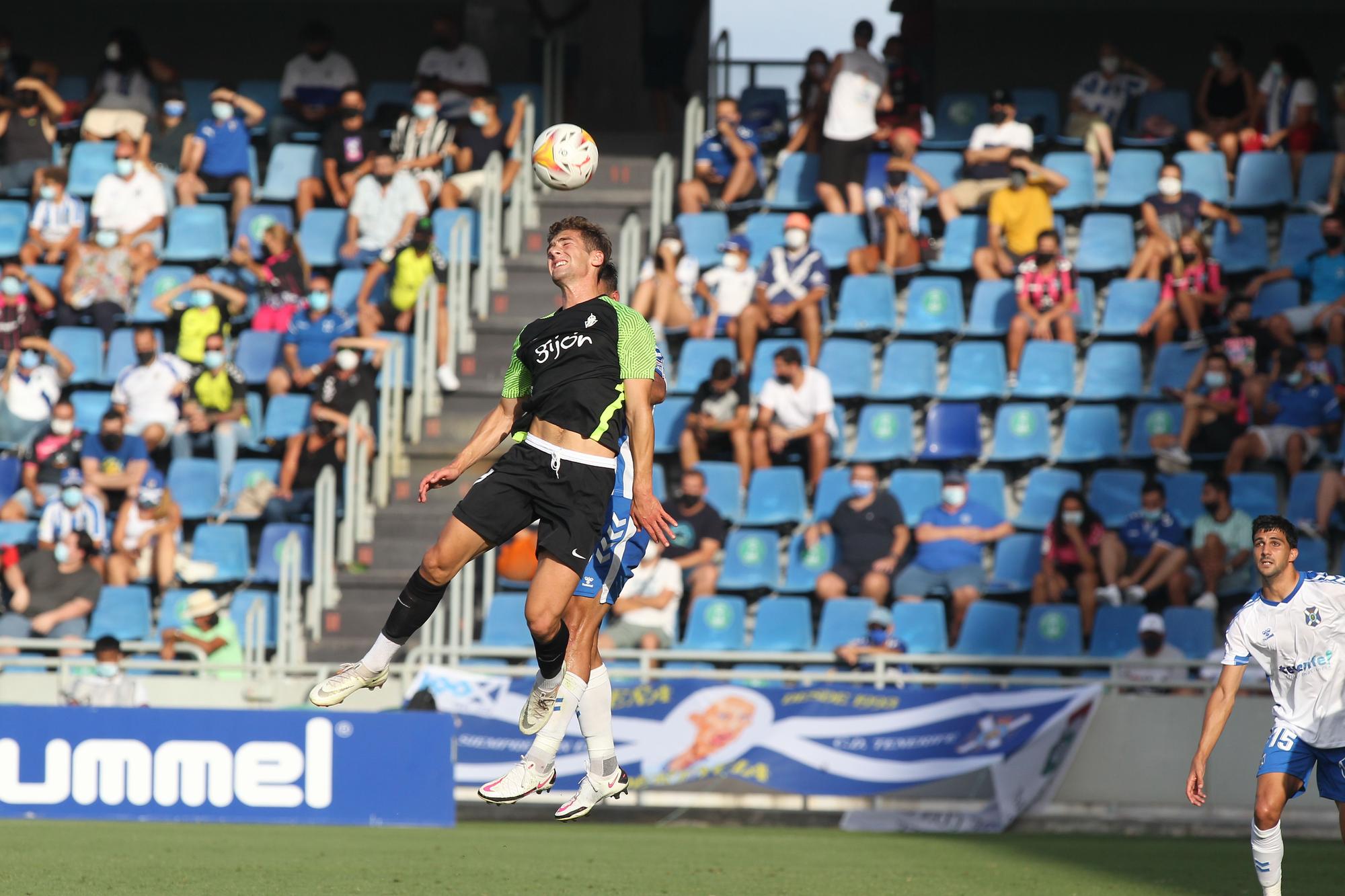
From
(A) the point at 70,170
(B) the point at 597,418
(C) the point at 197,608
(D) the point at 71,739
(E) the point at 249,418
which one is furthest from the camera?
(A) the point at 70,170

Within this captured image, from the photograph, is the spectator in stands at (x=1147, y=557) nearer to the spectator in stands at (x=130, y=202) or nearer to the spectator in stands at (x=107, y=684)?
the spectator in stands at (x=107, y=684)

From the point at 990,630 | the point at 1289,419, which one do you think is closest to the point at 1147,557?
the point at 990,630

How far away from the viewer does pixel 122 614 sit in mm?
17656

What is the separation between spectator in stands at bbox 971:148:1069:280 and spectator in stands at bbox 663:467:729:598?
422 centimetres

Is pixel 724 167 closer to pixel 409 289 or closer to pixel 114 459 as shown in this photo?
pixel 409 289

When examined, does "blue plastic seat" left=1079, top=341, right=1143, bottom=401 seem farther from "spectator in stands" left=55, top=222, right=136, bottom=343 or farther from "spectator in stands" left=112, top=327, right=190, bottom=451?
"spectator in stands" left=55, top=222, right=136, bottom=343

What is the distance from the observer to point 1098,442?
17.7m

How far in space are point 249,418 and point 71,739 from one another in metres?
5.05

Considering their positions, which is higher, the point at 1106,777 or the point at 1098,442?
the point at 1098,442

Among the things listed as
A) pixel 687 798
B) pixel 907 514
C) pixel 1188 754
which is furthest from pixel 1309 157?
pixel 687 798

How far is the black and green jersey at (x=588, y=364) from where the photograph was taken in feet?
28.8

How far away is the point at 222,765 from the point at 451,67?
9.47 metres

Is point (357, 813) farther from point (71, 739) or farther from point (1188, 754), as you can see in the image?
point (1188, 754)

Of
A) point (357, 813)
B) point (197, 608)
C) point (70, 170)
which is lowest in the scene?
point (357, 813)
